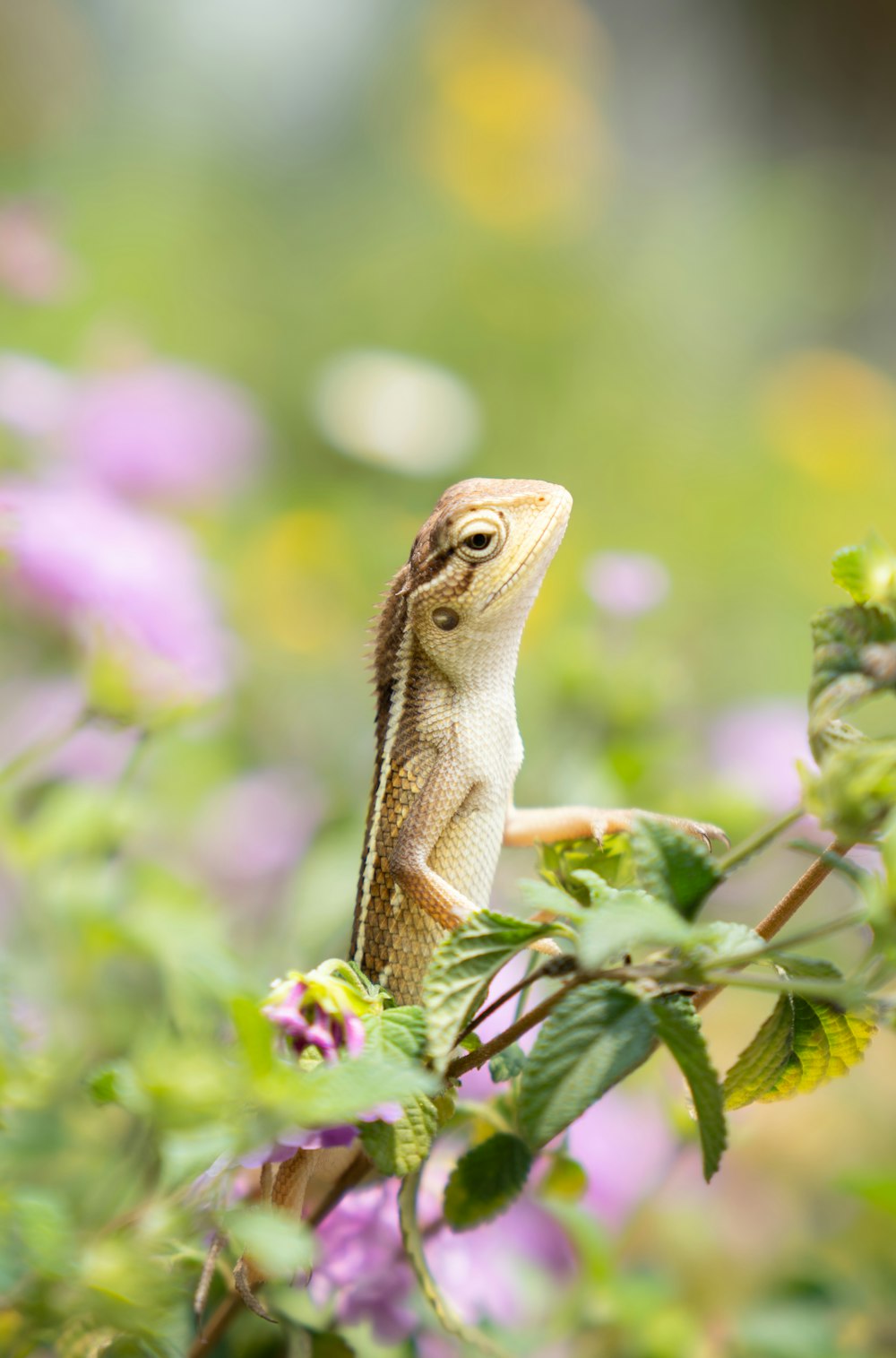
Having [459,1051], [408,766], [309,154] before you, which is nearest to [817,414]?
[309,154]

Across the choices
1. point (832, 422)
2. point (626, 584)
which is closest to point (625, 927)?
point (626, 584)

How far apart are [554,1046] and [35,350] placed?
2.16 meters

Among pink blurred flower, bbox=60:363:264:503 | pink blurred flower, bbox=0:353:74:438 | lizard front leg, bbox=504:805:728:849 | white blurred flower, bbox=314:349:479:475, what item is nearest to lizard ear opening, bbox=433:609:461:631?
lizard front leg, bbox=504:805:728:849

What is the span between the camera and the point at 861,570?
1.58ft

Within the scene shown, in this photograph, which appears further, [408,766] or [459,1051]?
[408,766]

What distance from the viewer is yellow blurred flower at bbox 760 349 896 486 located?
304cm

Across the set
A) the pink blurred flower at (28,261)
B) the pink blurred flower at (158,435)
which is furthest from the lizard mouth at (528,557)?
the pink blurred flower at (158,435)

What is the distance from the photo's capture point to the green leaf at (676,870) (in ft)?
1.53

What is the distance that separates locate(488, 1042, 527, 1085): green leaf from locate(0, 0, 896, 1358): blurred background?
309 mm

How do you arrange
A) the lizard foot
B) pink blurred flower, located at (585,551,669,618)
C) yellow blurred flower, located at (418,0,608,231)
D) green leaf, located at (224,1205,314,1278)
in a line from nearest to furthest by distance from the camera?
green leaf, located at (224,1205,314,1278)
the lizard foot
pink blurred flower, located at (585,551,669,618)
yellow blurred flower, located at (418,0,608,231)

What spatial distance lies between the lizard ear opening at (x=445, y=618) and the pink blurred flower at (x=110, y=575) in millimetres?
423

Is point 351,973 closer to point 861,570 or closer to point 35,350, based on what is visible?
point 861,570

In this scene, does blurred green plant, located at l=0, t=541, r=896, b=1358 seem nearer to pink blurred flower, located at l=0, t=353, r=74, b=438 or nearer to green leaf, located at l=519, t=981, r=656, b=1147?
green leaf, located at l=519, t=981, r=656, b=1147

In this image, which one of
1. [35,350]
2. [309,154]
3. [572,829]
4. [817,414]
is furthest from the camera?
[309,154]
